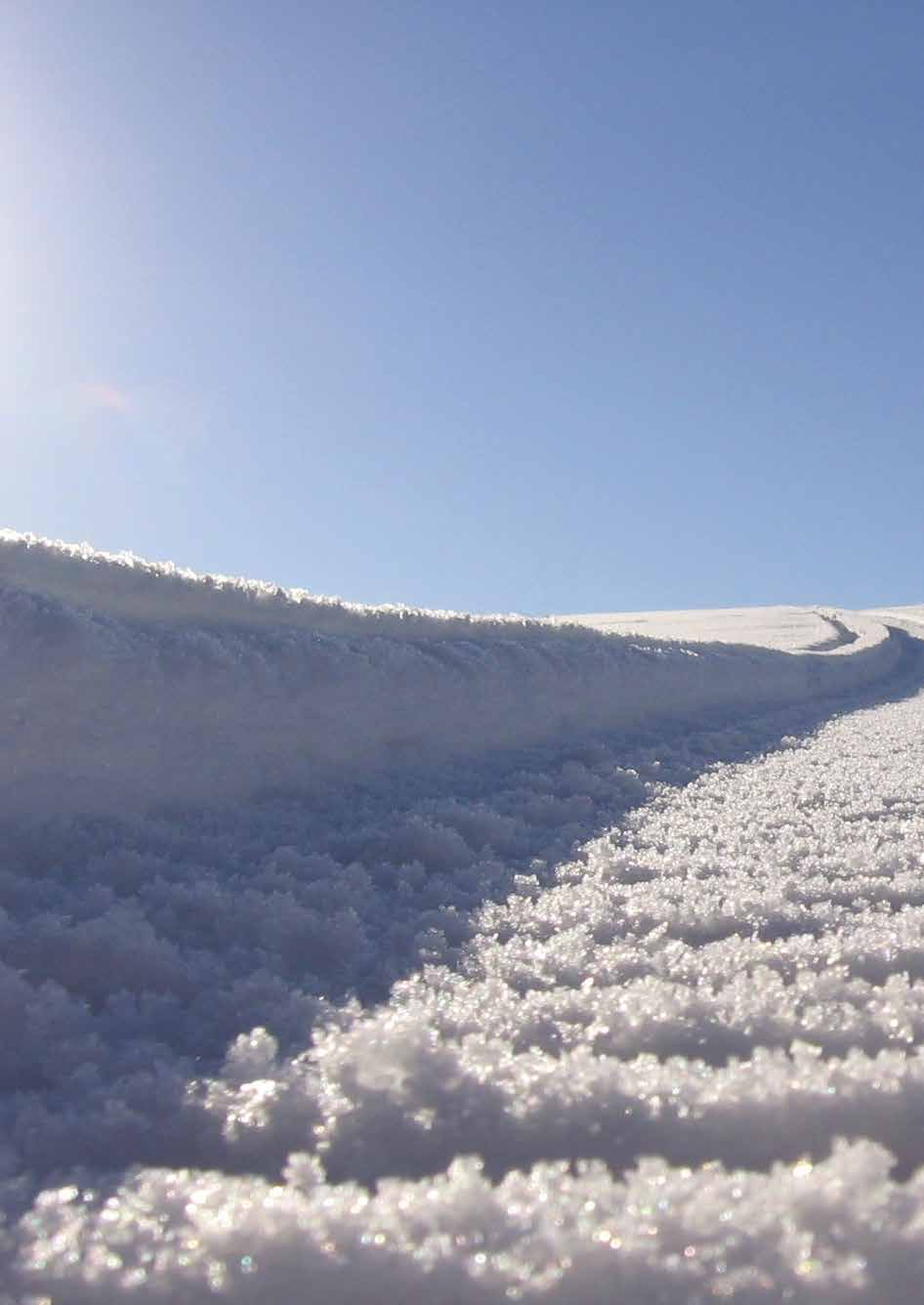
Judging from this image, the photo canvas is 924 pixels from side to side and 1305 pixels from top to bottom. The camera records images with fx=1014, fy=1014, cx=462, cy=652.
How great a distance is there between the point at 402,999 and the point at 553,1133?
1.65 ft

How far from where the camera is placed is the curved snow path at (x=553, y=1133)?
2.85 feet

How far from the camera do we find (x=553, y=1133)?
3.76 feet

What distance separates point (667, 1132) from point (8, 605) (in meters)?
1.98

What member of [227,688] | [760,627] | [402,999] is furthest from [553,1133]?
[760,627]

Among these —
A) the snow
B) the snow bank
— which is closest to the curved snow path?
the snow bank

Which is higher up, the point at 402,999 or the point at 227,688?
the point at 227,688

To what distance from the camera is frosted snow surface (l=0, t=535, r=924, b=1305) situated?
2.95 feet

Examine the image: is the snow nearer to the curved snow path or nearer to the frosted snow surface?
the frosted snow surface

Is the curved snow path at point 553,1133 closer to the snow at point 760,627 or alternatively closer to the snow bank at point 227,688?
the snow bank at point 227,688

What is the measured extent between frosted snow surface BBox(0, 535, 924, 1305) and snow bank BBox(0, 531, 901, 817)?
0.05ft

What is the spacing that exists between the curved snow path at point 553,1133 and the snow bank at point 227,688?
58 centimetres

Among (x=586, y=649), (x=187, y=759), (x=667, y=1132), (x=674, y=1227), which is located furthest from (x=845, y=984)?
(x=586, y=649)

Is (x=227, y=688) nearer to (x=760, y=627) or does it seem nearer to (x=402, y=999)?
(x=402, y=999)

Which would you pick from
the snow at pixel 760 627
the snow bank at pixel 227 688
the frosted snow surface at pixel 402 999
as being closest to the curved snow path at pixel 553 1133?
the frosted snow surface at pixel 402 999
